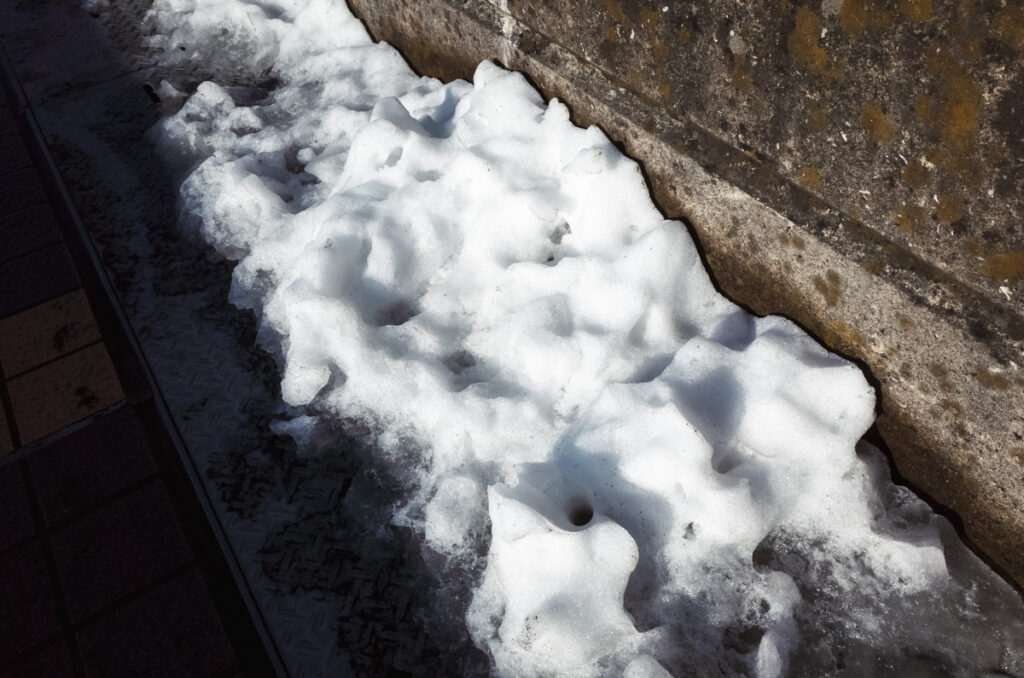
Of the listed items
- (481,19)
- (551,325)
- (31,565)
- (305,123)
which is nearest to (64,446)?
(31,565)

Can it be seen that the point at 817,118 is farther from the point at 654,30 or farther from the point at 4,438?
the point at 4,438

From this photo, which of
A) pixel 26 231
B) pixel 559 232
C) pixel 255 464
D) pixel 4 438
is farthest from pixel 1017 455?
pixel 26 231

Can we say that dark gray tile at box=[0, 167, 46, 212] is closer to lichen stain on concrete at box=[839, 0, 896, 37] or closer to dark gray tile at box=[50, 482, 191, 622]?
dark gray tile at box=[50, 482, 191, 622]

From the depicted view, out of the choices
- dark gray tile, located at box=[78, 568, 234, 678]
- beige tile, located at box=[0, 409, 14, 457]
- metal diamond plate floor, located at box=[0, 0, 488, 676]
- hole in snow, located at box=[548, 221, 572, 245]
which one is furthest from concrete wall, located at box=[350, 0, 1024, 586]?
beige tile, located at box=[0, 409, 14, 457]

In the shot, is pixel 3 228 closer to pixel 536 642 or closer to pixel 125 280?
pixel 125 280

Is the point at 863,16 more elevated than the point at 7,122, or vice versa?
the point at 863,16

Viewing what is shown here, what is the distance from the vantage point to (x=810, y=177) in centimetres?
167

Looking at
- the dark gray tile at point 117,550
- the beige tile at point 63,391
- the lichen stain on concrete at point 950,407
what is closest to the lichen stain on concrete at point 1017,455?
the lichen stain on concrete at point 950,407

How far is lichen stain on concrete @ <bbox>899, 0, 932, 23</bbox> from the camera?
4.17 ft

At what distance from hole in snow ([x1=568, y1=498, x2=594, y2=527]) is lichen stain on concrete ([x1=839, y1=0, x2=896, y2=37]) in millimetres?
1226

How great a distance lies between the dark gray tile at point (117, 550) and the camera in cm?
171

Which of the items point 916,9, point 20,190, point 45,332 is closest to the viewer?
point 916,9

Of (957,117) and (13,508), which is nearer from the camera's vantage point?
(957,117)

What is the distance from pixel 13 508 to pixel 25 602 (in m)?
0.33
